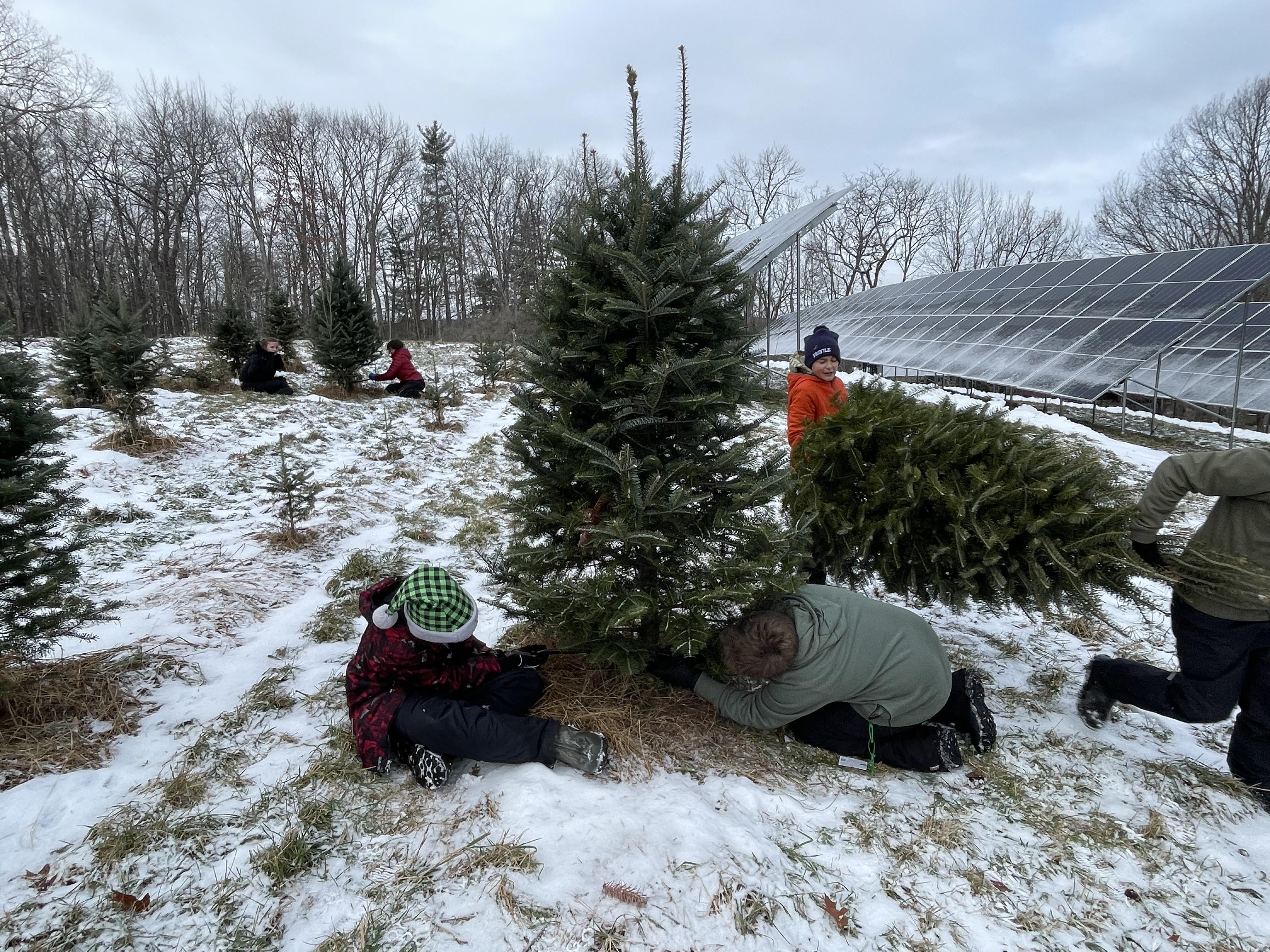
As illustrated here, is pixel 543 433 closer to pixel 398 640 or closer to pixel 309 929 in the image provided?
pixel 398 640

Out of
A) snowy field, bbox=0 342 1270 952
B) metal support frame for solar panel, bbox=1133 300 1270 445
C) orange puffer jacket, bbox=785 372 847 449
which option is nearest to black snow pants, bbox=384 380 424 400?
snowy field, bbox=0 342 1270 952

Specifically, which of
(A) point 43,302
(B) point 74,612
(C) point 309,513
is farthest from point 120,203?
(B) point 74,612

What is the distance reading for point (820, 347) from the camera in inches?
188

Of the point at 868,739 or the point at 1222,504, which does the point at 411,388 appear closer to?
the point at 868,739

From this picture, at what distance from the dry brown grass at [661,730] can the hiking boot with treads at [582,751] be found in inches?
4.4

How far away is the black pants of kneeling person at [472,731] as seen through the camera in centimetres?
262

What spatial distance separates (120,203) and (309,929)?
38.7 metres

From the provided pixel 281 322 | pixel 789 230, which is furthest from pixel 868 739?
pixel 281 322

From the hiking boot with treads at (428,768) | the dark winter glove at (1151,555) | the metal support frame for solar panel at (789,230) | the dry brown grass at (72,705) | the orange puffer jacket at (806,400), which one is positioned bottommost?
the hiking boot with treads at (428,768)

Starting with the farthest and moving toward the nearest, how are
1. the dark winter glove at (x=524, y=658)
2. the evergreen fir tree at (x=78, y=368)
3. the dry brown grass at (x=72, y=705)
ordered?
the evergreen fir tree at (x=78, y=368) → the dark winter glove at (x=524, y=658) → the dry brown grass at (x=72, y=705)

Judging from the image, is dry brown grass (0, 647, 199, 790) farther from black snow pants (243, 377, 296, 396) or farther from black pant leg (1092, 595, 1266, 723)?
black snow pants (243, 377, 296, 396)

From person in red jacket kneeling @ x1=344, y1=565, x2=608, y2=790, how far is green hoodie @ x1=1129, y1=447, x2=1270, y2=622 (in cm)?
283

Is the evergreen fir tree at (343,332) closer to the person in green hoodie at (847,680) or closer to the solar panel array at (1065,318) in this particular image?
the person in green hoodie at (847,680)

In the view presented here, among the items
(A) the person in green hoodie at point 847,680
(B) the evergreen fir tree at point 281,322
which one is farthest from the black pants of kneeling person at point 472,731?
(B) the evergreen fir tree at point 281,322
